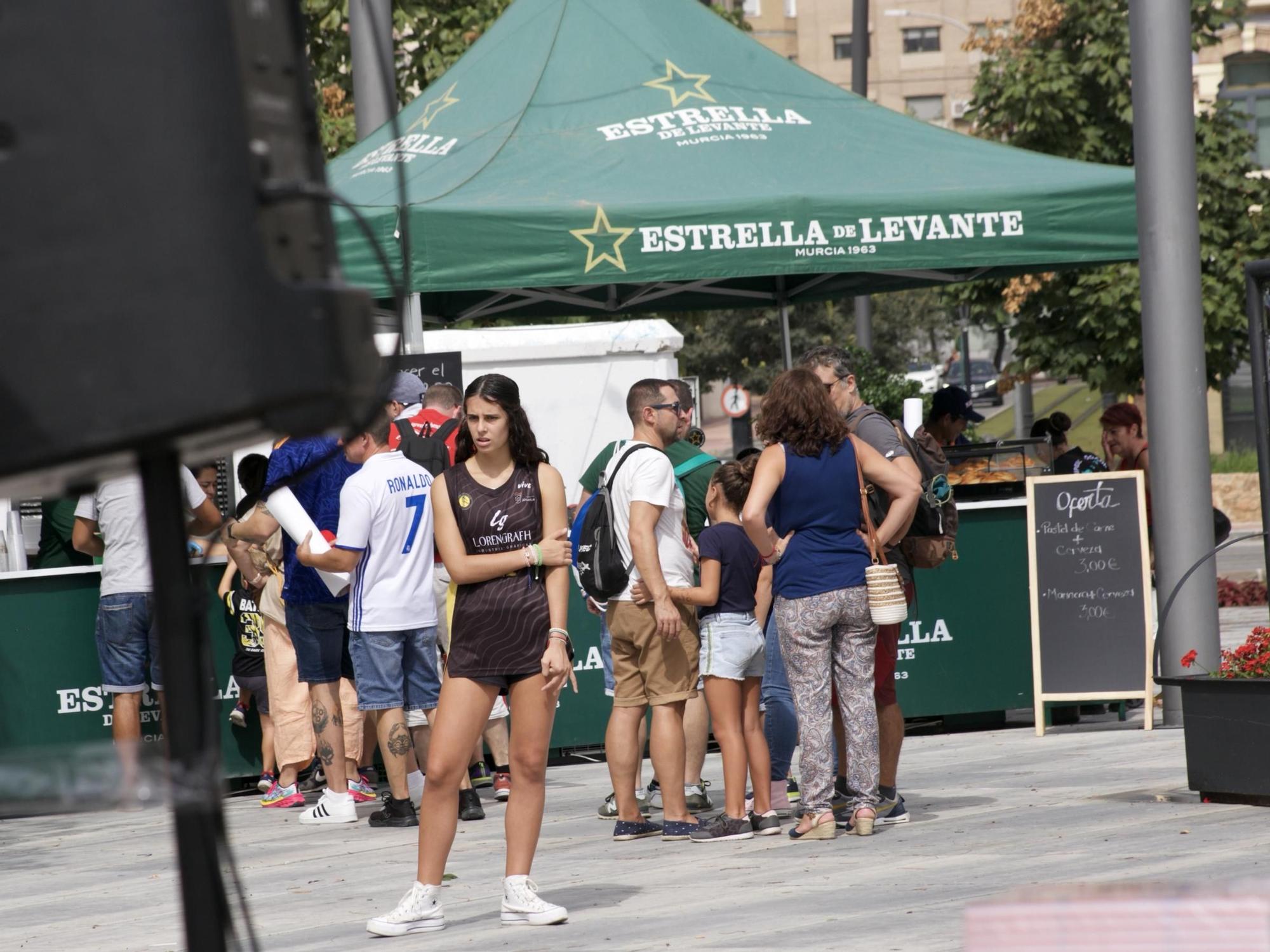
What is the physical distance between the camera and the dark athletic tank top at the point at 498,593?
5.84 meters

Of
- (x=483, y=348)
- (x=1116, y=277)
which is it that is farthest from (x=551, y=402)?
(x=1116, y=277)

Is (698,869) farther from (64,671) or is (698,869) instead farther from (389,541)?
(64,671)

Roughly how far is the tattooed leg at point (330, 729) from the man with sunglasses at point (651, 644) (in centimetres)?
154

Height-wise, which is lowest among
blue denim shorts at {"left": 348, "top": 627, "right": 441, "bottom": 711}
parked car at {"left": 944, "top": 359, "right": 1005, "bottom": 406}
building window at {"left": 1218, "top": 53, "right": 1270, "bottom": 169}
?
blue denim shorts at {"left": 348, "top": 627, "right": 441, "bottom": 711}

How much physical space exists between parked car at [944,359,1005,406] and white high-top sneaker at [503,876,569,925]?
48.8m

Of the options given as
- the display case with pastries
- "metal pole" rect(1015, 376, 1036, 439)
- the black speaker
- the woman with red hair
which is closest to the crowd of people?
the display case with pastries

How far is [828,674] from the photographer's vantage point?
7.17 meters

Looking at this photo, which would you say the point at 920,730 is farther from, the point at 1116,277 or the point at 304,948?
the point at 1116,277

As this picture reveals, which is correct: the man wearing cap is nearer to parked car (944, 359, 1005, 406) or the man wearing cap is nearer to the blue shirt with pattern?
the blue shirt with pattern

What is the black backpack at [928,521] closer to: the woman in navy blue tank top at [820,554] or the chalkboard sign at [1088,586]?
the woman in navy blue tank top at [820,554]

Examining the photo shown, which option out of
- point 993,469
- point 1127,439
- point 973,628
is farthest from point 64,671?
point 1127,439

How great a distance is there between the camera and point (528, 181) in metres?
10.0

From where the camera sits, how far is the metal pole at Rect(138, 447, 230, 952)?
241 cm

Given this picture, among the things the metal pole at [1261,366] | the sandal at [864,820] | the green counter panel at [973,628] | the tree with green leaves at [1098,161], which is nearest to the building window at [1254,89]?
the tree with green leaves at [1098,161]
